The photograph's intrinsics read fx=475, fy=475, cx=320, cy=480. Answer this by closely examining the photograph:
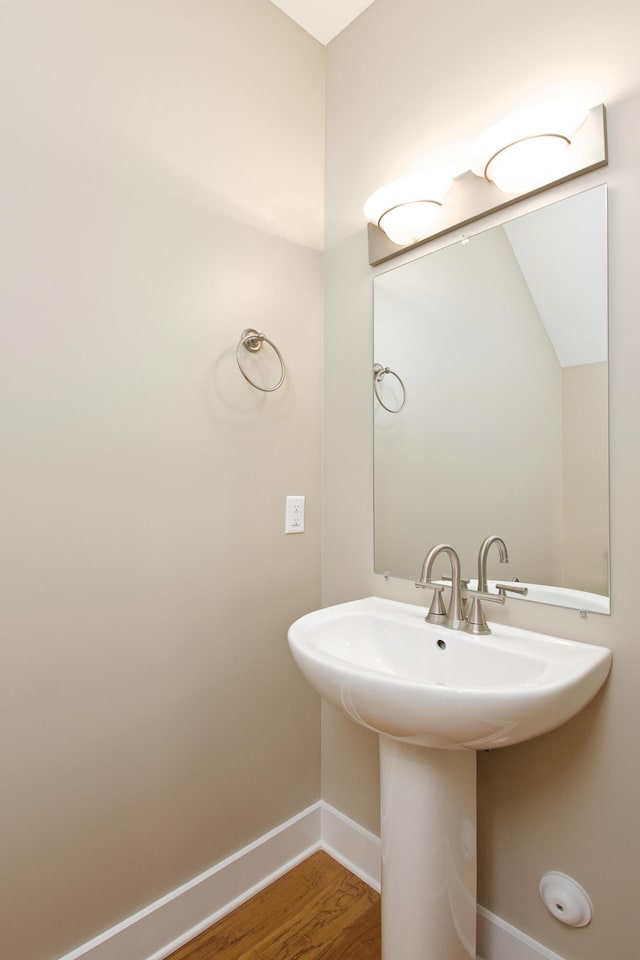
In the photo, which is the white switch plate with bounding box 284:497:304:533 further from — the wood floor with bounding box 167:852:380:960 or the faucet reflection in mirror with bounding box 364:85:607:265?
the wood floor with bounding box 167:852:380:960

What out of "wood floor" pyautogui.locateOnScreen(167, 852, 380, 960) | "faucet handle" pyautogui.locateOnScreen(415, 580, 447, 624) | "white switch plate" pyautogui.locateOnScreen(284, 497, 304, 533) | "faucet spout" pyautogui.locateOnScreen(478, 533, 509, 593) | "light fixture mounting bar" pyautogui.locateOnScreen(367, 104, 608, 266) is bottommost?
"wood floor" pyautogui.locateOnScreen(167, 852, 380, 960)

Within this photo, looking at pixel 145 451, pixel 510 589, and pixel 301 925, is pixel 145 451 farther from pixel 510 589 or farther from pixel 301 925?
pixel 301 925

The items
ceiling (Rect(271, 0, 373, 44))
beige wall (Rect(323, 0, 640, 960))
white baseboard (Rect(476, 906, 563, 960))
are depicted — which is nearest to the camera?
beige wall (Rect(323, 0, 640, 960))

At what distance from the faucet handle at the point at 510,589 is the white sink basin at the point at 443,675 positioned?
0.09m

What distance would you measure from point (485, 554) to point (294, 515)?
2.09ft

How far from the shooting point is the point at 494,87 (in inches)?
47.5

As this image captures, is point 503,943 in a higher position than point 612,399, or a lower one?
lower

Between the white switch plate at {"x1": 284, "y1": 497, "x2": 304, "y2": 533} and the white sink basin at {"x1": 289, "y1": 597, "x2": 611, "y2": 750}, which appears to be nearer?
the white sink basin at {"x1": 289, "y1": 597, "x2": 611, "y2": 750}

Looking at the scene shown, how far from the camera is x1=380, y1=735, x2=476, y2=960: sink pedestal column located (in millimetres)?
1021

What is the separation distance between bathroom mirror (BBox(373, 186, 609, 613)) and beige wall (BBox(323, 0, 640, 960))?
1.8 inches

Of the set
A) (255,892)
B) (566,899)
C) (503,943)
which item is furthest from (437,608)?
(255,892)

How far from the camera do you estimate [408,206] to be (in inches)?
51.7

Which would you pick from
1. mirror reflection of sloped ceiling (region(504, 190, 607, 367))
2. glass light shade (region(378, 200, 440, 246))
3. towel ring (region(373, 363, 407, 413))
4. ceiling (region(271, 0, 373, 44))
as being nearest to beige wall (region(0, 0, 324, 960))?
ceiling (region(271, 0, 373, 44))

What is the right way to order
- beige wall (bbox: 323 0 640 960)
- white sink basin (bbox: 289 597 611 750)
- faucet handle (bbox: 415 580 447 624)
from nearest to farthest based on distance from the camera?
1. white sink basin (bbox: 289 597 611 750)
2. beige wall (bbox: 323 0 640 960)
3. faucet handle (bbox: 415 580 447 624)
